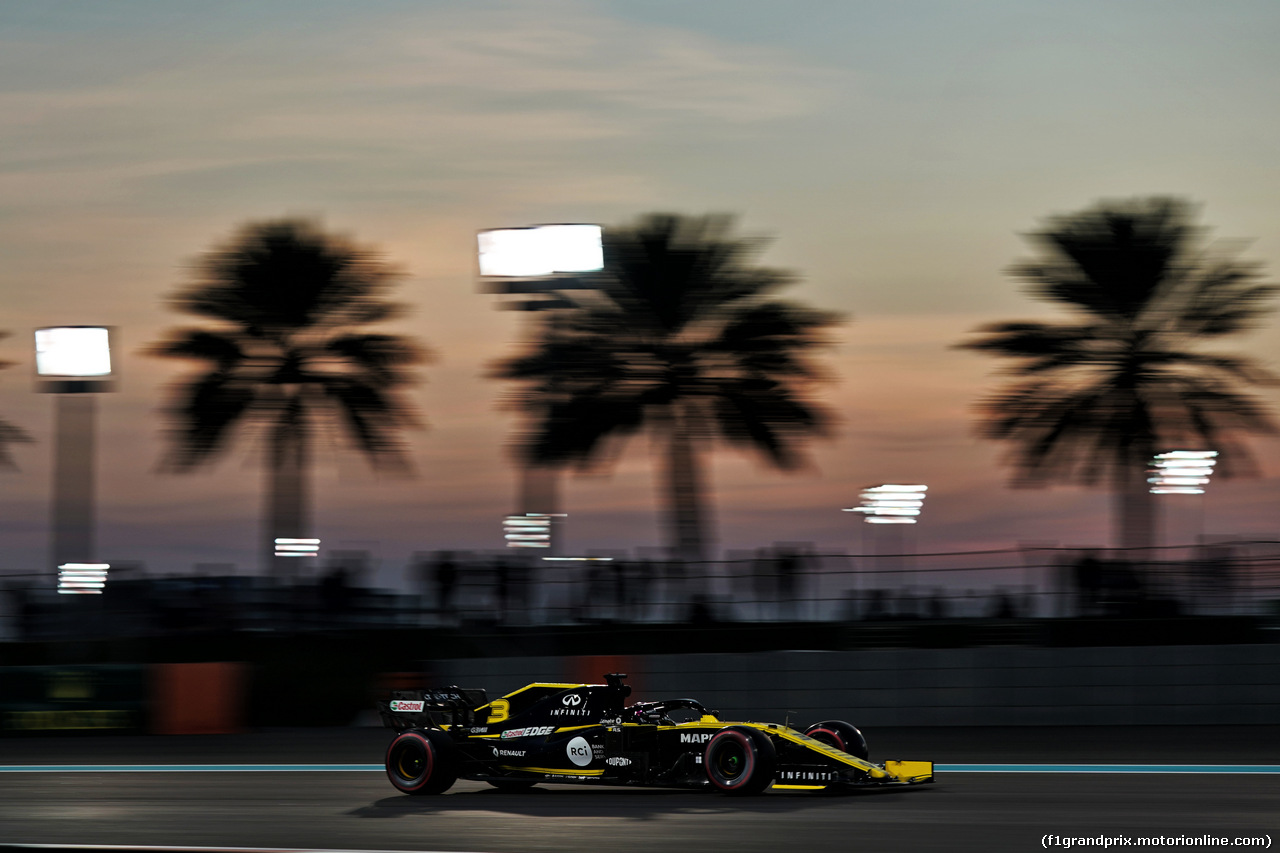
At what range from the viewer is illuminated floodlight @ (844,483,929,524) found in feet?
116

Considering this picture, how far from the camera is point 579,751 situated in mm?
14172

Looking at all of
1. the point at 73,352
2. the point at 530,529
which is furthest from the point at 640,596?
the point at 73,352

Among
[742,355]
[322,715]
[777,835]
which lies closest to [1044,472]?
[742,355]

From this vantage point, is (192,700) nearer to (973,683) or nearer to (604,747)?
(973,683)

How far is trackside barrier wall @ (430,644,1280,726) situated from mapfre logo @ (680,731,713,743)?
9.94 m

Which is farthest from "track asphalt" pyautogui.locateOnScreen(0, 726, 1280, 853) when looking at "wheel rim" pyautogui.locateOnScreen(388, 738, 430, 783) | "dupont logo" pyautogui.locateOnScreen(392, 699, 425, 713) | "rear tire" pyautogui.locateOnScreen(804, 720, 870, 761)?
"dupont logo" pyautogui.locateOnScreen(392, 699, 425, 713)

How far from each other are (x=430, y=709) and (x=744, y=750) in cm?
329

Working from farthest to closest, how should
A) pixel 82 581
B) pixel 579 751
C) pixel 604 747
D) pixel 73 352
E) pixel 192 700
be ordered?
pixel 73 352 → pixel 82 581 → pixel 192 700 → pixel 579 751 → pixel 604 747

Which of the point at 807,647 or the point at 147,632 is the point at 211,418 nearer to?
the point at 147,632

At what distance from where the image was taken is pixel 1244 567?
24422 millimetres

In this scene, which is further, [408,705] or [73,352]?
[73,352]

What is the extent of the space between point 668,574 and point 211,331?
542 inches

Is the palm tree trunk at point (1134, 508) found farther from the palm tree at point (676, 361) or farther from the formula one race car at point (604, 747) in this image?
the formula one race car at point (604, 747)

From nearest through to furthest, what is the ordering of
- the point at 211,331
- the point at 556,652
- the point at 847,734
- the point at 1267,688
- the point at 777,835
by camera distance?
1. the point at 777,835
2. the point at 847,734
3. the point at 1267,688
4. the point at 556,652
5. the point at 211,331
